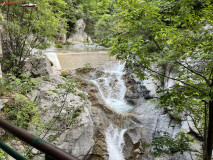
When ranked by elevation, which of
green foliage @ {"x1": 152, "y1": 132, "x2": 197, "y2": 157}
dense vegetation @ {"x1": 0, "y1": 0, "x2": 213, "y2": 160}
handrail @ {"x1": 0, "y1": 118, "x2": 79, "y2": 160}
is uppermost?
dense vegetation @ {"x1": 0, "y1": 0, "x2": 213, "y2": 160}

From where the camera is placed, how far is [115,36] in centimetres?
284

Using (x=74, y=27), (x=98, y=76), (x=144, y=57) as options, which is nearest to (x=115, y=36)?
(x=144, y=57)

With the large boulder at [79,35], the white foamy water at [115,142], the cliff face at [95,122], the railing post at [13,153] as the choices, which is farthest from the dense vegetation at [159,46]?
the large boulder at [79,35]

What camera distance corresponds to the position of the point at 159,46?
296 cm

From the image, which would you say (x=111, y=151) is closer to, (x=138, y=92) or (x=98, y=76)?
(x=138, y=92)

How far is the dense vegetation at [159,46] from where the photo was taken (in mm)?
2473

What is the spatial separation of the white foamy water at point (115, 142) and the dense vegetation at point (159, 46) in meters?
1.63

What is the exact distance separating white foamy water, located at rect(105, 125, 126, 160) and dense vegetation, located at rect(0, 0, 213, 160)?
163cm

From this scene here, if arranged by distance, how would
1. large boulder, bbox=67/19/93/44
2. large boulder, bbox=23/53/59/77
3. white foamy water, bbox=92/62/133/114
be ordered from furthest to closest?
1. large boulder, bbox=67/19/93/44
2. white foamy water, bbox=92/62/133/114
3. large boulder, bbox=23/53/59/77

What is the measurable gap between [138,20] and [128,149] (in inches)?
224

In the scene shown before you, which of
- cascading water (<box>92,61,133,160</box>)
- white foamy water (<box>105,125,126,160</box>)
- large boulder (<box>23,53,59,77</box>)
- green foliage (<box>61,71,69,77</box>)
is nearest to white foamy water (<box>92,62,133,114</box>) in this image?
cascading water (<box>92,61,133,160</box>)

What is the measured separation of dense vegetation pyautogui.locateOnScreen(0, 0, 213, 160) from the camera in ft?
8.11

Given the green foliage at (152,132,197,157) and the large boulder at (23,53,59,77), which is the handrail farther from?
the large boulder at (23,53,59,77)

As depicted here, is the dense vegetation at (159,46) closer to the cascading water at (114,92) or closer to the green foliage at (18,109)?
the green foliage at (18,109)
